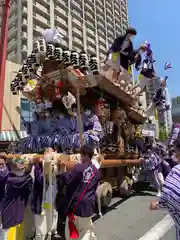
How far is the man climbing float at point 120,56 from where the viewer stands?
6062 mm

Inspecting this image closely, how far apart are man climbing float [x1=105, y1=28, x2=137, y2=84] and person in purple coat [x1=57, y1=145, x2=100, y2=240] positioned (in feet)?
10.6

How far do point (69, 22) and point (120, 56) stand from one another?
50.1 meters

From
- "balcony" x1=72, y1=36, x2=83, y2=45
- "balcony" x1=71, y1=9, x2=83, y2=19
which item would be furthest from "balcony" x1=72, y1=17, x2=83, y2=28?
"balcony" x1=72, y1=36, x2=83, y2=45

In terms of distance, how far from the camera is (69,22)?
51500 mm

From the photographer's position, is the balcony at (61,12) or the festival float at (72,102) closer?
the festival float at (72,102)

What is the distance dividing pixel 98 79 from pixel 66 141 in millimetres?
1713

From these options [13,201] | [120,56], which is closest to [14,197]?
[13,201]

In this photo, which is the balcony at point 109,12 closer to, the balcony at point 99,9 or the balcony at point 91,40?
the balcony at point 99,9

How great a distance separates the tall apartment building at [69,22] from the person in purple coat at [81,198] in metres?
26.8

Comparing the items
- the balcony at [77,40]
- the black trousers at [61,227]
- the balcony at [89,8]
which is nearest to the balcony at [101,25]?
the balcony at [89,8]

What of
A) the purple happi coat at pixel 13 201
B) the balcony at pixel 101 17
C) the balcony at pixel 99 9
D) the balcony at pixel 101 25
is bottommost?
the purple happi coat at pixel 13 201

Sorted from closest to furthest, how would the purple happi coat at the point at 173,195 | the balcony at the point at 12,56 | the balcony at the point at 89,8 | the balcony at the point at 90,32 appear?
the purple happi coat at the point at 173,195
the balcony at the point at 12,56
the balcony at the point at 90,32
the balcony at the point at 89,8

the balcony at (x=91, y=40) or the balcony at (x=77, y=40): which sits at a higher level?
the balcony at (x=91, y=40)

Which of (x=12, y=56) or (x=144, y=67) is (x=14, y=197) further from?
(x=12, y=56)
